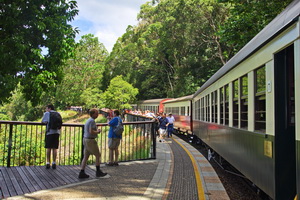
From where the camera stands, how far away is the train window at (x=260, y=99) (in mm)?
4555

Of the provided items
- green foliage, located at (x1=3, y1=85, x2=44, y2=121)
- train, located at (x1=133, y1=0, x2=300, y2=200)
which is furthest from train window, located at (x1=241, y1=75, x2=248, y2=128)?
green foliage, located at (x1=3, y1=85, x2=44, y2=121)

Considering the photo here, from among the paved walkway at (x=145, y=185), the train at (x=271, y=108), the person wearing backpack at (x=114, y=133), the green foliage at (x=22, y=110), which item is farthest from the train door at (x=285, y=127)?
the green foliage at (x=22, y=110)

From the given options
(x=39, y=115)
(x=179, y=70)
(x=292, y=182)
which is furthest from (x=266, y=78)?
(x=39, y=115)

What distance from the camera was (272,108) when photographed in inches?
160

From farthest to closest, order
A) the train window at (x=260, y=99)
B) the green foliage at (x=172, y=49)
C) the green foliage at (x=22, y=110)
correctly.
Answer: the green foliage at (x=22, y=110) → the green foliage at (x=172, y=49) → the train window at (x=260, y=99)

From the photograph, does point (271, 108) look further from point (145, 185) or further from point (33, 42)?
point (33, 42)

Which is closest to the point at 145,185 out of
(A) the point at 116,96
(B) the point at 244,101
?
(B) the point at 244,101

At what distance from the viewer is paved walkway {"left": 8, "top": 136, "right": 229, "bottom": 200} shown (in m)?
5.37

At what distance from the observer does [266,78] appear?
4375mm

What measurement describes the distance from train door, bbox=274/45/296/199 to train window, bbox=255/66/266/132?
54cm

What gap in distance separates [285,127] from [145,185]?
3.34m

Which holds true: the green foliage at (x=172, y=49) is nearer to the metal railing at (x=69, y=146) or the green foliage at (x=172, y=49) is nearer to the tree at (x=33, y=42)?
the metal railing at (x=69, y=146)

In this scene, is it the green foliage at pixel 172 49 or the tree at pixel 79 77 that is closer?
the green foliage at pixel 172 49

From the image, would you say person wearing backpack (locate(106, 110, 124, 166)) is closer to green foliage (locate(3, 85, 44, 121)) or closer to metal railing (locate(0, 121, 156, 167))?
metal railing (locate(0, 121, 156, 167))
